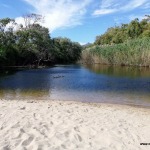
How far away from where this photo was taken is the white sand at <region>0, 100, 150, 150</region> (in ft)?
17.7

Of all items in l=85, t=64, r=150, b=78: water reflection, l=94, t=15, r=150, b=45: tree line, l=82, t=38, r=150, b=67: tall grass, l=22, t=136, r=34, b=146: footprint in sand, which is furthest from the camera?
l=94, t=15, r=150, b=45: tree line

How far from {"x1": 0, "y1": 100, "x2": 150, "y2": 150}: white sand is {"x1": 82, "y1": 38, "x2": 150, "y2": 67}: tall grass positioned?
30.4 metres

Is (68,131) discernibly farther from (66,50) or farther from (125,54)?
(66,50)

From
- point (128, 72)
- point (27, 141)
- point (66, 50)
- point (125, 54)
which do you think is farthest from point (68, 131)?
point (66, 50)

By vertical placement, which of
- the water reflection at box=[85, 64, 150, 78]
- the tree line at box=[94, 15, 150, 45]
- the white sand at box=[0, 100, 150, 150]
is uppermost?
the tree line at box=[94, 15, 150, 45]

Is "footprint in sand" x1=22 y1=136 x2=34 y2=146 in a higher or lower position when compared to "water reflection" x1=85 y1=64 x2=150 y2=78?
higher

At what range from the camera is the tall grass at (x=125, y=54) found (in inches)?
1516

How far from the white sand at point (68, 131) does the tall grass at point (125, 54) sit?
99.8 ft

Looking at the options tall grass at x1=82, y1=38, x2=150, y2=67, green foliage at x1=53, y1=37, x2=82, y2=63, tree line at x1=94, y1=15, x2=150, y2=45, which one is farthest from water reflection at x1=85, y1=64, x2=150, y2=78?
green foliage at x1=53, y1=37, x2=82, y2=63

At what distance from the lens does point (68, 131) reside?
6.26 m

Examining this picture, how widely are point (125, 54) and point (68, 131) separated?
3807cm

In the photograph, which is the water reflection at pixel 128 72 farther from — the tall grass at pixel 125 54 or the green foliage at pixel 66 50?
the green foliage at pixel 66 50

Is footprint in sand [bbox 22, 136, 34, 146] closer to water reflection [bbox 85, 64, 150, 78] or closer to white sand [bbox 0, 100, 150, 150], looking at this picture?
white sand [bbox 0, 100, 150, 150]

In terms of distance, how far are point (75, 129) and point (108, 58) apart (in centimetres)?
4245
